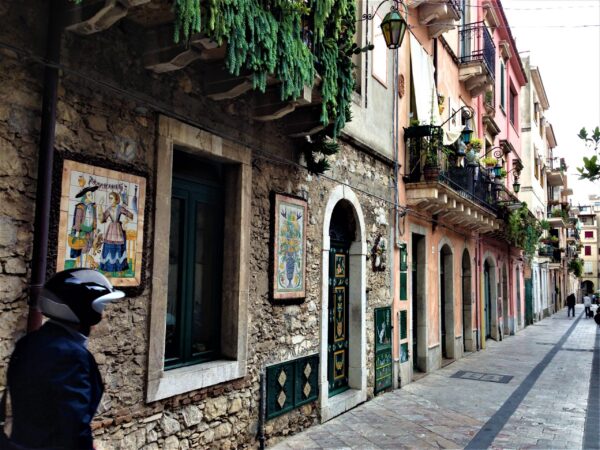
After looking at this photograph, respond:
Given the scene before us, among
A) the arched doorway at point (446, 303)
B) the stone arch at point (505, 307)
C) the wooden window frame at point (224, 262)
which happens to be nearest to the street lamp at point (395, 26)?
the wooden window frame at point (224, 262)

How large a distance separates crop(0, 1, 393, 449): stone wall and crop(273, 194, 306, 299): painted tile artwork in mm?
160

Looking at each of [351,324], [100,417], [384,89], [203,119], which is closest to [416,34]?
[384,89]

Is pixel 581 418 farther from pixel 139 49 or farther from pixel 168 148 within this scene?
pixel 139 49

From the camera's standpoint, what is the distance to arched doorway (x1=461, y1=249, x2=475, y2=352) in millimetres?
14625

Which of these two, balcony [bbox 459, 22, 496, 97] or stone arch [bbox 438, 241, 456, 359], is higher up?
balcony [bbox 459, 22, 496, 97]

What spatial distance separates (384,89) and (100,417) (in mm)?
7630

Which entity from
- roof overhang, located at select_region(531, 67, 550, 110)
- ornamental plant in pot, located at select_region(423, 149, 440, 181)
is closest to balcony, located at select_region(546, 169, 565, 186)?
roof overhang, located at select_region(531, 67, 550, 110)

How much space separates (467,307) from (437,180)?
6.14m

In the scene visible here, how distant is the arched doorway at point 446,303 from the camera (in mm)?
12992

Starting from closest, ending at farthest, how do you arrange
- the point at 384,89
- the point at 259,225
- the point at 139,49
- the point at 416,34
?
1. the point at 139,49
2. the point at 259,225
3. the point at 384,89
4. the point at 416,34

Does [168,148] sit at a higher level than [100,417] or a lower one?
higher

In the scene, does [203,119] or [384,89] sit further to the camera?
[384,89]

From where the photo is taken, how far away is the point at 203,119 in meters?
5.04

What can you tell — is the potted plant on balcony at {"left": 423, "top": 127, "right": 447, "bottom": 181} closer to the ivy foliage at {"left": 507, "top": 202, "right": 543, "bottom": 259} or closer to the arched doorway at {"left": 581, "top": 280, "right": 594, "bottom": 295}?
the ivy foliage at {"left": 507, "top": 202, "right": 543, "bottom": 259}
